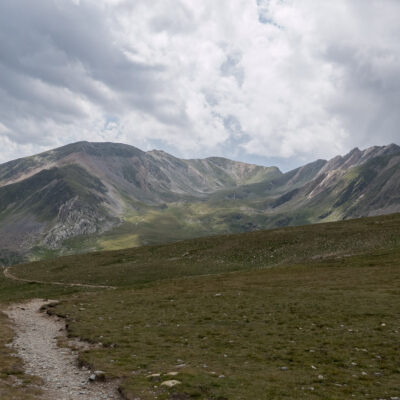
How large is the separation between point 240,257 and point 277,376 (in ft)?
214

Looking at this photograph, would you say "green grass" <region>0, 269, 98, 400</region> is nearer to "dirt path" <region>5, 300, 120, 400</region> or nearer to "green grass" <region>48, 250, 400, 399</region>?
"dirt path" <region>5, 300, 120, 400</region>

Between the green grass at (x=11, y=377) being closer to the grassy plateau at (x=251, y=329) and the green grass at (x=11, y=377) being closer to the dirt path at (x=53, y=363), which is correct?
the grassy plateau at (x=251, y=329)

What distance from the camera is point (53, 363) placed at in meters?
22.4

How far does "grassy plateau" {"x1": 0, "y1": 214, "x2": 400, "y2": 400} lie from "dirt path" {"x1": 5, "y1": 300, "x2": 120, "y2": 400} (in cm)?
98

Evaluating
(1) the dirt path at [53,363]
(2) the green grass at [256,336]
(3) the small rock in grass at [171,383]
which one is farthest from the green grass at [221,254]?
(3) the small rock in grass at [171,383]

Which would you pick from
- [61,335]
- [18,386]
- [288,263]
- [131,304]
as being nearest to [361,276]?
[288,263]

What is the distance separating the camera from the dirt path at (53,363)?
17184 millimetres

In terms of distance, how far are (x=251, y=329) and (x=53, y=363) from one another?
1647cm

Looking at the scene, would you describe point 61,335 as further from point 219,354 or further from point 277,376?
point 277,376

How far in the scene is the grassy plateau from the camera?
677 inches

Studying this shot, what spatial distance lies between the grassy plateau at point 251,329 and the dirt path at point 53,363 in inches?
38.5

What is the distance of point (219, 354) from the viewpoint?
22.8m

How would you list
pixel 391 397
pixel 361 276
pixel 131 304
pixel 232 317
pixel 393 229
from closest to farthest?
pixel 391 397, pixel 232 317, pixel 131 304, pixel 361 276, pixel 393 229

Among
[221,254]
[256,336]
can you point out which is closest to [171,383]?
[256,336]
